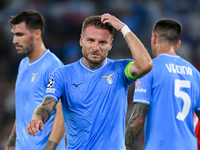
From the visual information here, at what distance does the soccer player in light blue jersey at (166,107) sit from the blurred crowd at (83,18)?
24.7 ft

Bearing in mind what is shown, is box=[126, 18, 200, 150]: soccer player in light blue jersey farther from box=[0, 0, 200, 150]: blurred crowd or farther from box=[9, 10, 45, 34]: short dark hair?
box=[0, 0, 200, 150]: blurred crowd

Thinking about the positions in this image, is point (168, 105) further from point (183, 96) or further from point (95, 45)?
point (95, 45)

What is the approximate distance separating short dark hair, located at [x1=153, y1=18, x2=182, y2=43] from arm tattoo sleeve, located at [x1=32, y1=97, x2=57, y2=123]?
2328 mm

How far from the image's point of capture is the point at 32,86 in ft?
19.4

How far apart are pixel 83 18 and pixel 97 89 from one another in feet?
32.4

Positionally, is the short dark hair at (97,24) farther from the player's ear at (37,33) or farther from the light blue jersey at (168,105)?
the player's ear at (37,33)

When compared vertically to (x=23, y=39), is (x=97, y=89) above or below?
below

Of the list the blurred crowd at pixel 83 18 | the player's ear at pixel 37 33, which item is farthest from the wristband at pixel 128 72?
the blurred crowd at pixel 83 18

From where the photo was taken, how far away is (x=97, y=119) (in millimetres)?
4562

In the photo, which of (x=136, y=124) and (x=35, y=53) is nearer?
(x=136, y=124)

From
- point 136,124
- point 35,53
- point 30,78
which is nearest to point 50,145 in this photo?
point 30,78

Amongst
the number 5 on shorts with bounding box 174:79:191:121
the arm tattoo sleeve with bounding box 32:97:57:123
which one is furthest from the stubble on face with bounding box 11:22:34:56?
the number 5 on shorts with bounding box 174:79:191:121

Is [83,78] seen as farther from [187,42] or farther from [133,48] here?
[187,42]

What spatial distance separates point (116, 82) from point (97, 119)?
17.6 inches
